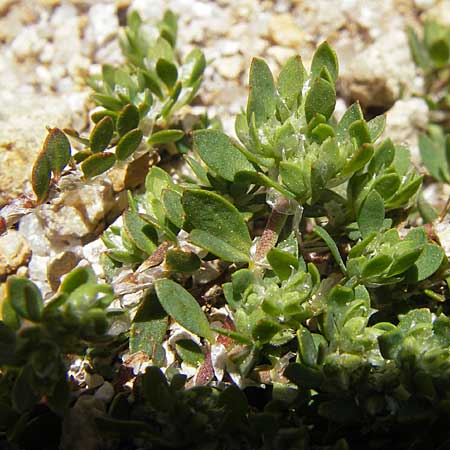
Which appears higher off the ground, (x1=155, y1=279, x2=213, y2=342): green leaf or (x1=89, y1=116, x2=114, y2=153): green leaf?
(x1=89, y1=116, x2=114, y2=153): green leaf

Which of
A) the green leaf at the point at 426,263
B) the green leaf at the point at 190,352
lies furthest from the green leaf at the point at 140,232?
the green leaf at the point at 426,263

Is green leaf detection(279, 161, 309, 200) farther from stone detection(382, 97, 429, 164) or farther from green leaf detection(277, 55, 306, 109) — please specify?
stone detection(382, 97, 429, 164)

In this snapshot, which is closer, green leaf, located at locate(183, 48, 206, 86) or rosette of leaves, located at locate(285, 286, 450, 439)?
rosette of leaves, located at locate(285, 286, 450, 439)

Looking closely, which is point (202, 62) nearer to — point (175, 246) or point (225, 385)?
point (175, 246)

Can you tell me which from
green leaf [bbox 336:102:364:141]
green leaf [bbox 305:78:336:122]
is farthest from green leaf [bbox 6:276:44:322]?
green leaf [bbox 336:102:364:141]

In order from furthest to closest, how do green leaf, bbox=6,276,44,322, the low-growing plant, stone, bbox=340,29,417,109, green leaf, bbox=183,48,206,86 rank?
1. stone, bbox=340,29,417,109
2. green leaf, bbox=183,48,206,86
3. the low-growing plant
4. green leaf, bbox=6,276,44,322

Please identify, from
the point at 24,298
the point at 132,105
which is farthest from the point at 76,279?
the point at 132,105
